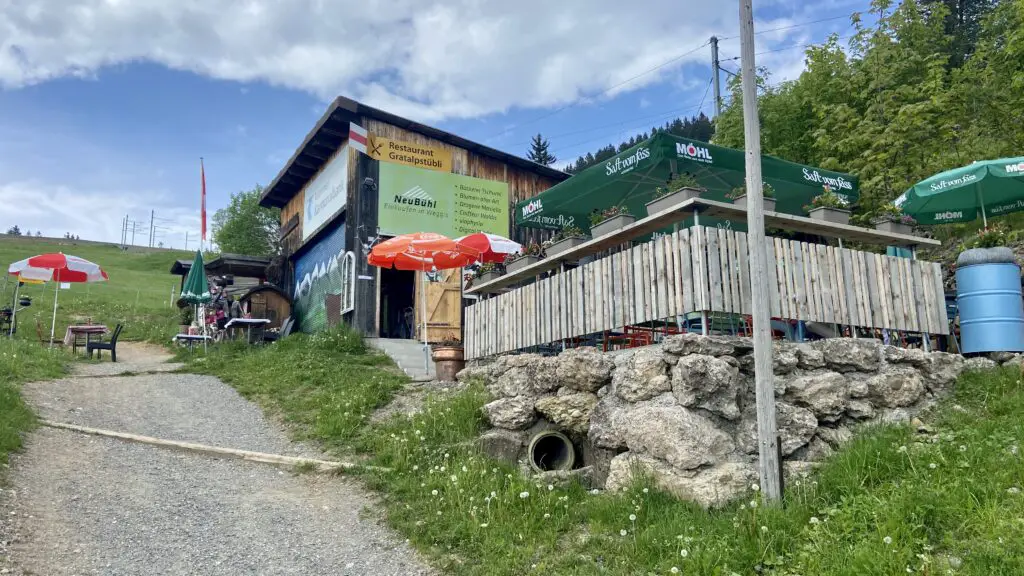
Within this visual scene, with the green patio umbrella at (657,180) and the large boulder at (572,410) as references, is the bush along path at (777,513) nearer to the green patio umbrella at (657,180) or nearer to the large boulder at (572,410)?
the large boulder at (572,410)

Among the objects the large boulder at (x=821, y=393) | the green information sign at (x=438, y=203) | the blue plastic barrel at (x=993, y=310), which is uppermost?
the green information sign at (x=438, y=203)

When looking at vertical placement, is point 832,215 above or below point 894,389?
above

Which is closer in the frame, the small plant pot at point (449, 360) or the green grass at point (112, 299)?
the small plant pot at point (449, 360)

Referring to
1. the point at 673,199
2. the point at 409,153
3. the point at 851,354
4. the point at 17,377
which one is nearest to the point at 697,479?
the point at 851,354

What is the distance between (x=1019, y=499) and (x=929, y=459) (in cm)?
87

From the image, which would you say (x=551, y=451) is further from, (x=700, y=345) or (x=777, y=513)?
(x=777, y=513)

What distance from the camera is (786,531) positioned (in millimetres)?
4781

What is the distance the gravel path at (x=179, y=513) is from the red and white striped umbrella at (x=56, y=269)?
9076 millimetres

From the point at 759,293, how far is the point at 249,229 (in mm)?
38852

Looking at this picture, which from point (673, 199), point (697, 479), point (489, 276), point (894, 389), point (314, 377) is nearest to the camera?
point (697, 479)

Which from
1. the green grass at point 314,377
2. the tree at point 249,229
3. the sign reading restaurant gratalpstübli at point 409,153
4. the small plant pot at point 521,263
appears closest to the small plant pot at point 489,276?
the small plant pot at point 521,263

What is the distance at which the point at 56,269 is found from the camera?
1745cm

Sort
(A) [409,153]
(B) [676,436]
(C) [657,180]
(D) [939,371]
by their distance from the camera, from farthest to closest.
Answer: (A) [409,153], (C) [657,180], (D) [939,371], (B) [676,436]

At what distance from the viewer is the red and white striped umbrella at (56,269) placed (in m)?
16.7
